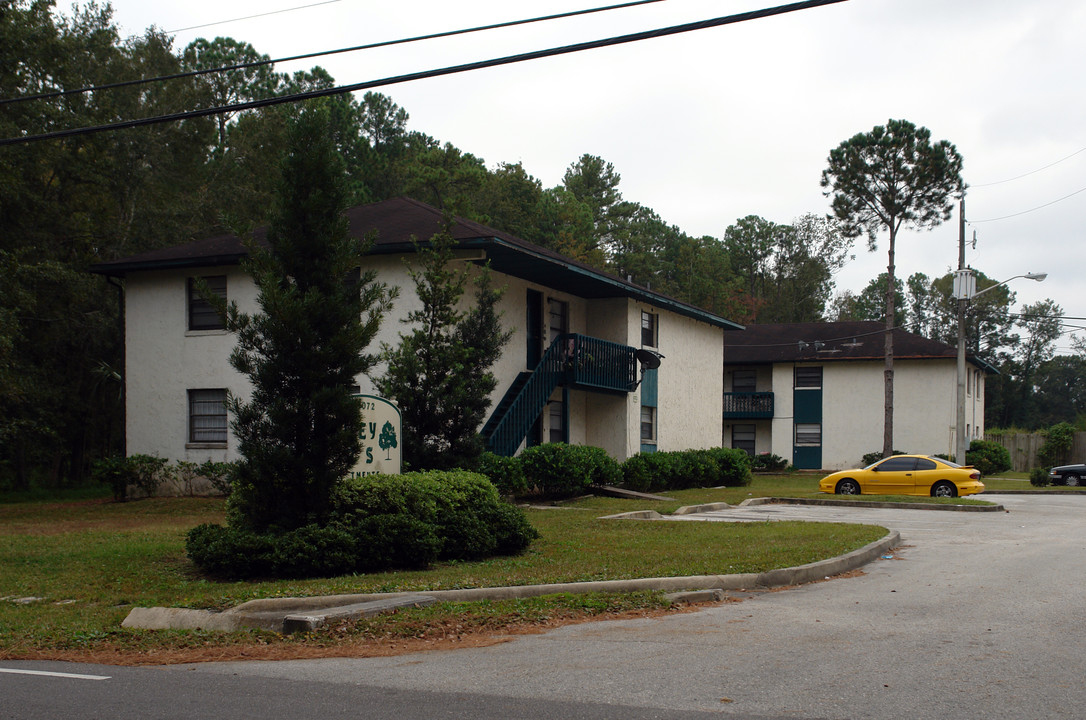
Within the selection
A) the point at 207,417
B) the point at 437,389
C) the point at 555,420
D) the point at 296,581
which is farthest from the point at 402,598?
the point at 555,420

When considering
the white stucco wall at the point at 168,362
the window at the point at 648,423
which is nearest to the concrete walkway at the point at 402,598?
the white stucco wall at the point at 168,362

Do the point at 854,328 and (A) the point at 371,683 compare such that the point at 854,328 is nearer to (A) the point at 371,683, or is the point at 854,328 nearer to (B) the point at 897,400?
(B) the point at 897,400

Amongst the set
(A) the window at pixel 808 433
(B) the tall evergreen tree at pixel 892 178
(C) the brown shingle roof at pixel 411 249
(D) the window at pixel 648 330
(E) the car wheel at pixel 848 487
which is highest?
(B) the tall evergreen tree at pixel 892 178

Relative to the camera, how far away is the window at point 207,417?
2519 cm

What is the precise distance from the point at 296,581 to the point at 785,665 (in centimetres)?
609

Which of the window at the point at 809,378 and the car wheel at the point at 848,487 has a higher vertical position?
the window at the point at 809,378

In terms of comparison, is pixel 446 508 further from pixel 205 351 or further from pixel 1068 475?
pixel 1068 475

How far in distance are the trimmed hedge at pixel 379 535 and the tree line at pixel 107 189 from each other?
3819 mm

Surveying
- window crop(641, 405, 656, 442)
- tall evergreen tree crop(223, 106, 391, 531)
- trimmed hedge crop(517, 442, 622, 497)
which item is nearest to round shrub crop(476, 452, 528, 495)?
trimmed hedge crop(517, 442, 622, 497)

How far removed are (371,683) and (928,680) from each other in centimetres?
364

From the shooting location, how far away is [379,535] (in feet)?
39.0

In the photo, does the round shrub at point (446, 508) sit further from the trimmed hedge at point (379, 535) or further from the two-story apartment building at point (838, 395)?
the two-story apartment building at point (838, 395)

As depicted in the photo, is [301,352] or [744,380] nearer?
[301,352]

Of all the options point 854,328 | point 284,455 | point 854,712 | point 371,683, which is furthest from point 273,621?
point 854,328
